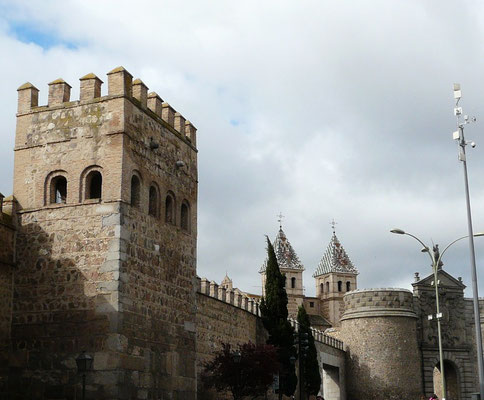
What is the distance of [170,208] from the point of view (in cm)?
2186

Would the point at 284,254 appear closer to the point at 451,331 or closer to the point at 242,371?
the point at 451,331

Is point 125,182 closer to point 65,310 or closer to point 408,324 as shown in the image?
point 65,310

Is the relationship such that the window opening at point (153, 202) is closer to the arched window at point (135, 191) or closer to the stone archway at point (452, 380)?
the arched window at point (135, 191)

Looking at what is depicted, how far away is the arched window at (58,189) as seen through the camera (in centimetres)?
1978

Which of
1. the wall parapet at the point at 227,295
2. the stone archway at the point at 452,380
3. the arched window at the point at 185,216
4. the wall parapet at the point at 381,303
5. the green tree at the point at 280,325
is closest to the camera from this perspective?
the arched window at the point at 185,216

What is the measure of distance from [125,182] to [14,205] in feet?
10.3

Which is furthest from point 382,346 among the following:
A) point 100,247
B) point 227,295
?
point 100,247

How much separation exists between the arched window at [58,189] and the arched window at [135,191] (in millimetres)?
1839

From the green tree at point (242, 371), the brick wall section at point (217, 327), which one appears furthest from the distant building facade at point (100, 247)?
the brick wall section at point (217, 327)

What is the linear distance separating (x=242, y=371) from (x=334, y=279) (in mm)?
66264

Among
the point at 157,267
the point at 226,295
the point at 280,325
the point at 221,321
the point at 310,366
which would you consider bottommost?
the point at 310,366

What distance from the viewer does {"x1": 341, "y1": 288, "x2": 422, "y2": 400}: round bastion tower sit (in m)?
43.8

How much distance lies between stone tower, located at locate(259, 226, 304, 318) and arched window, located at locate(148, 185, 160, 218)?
64480 mm

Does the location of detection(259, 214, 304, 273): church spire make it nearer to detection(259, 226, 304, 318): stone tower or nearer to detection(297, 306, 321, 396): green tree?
detection(259, 226, 304, 318): stone tower
